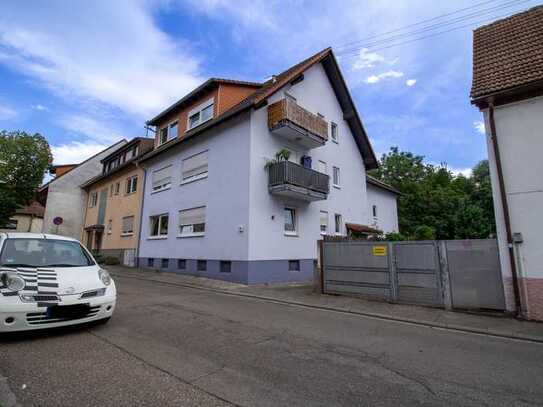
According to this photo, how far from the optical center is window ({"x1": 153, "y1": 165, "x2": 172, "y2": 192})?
749 inches

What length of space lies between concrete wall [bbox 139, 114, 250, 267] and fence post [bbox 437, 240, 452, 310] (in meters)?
7.48

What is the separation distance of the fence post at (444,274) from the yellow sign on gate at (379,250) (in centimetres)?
147

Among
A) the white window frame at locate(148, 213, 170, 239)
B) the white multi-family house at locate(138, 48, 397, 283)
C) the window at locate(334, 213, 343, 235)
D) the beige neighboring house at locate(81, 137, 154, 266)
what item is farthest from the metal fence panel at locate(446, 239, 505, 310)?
the beige neighboring house at locate(81, 137, 154, 266)

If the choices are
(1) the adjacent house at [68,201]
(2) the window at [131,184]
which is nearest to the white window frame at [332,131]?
(2) the window at [131,184]

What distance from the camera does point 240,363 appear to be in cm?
418

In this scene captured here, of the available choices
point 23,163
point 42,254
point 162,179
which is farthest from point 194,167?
point 23,163

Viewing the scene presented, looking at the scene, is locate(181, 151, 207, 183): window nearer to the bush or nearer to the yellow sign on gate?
the bush

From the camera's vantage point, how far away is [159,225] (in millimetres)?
19062

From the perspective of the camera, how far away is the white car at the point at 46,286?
444 cm

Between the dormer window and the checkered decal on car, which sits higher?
the dormer window

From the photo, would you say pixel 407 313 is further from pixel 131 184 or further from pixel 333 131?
pixel 131 184

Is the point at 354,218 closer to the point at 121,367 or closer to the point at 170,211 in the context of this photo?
the point at 170,211

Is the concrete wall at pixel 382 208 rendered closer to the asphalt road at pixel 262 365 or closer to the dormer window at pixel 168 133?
the dormer window at pixel 168 133

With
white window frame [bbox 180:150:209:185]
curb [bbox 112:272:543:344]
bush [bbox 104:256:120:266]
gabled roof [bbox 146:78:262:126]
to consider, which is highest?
gabled roof [bbox 146:78:262:126]
